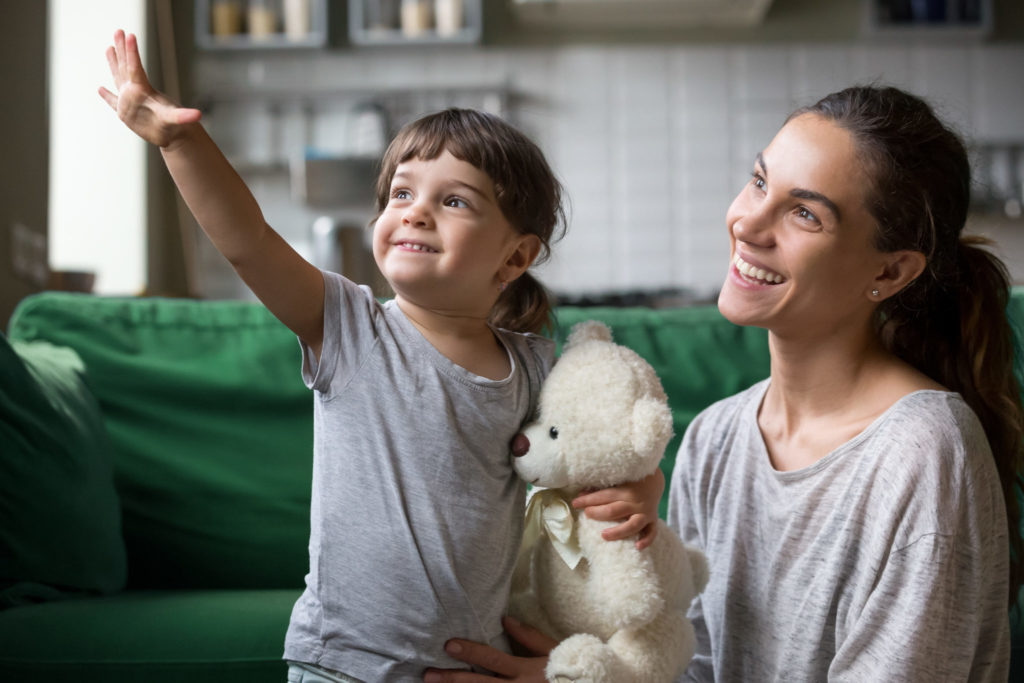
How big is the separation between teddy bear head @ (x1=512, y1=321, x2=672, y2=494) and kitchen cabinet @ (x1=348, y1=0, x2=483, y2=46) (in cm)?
353

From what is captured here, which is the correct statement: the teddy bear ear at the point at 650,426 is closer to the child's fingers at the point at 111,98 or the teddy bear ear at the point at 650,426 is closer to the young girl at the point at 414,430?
the young girl at the point at 414,430

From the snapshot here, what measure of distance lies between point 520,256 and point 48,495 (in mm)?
747

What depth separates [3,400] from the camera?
1234mm

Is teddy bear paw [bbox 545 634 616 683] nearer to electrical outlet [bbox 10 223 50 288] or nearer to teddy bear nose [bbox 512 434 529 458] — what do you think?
teddy bear nose [bbox 512 434 529 458]

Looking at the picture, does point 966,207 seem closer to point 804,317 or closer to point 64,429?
point 804,317

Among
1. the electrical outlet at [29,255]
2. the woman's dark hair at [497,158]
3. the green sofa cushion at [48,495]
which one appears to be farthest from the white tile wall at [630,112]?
the woman's dark hair at [497,158]

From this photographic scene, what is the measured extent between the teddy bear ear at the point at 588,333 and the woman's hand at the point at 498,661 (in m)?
0.33

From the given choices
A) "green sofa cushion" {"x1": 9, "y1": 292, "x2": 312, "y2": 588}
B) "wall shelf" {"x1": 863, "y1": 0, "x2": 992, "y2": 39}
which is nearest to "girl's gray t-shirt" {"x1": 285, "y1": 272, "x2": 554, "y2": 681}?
"green sofa cushion" {"x1": 9, "y1": 292, "x2": 312, "y2": 588}

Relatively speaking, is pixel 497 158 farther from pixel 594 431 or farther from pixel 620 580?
pixel 620 580

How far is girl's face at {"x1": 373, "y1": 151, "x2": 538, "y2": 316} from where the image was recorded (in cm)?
93

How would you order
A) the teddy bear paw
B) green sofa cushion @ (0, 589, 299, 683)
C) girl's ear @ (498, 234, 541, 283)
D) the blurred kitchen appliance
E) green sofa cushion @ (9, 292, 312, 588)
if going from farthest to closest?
the blurred kitchen appliance → green sofa cushion @ (9, 292, 312, 588) → green sofa cushion @ (0, 589, 299, 683) → girl's ear @ (498, 234, 541, 283) → the teddy bear paw

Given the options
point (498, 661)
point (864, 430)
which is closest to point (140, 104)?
point (498, 661)

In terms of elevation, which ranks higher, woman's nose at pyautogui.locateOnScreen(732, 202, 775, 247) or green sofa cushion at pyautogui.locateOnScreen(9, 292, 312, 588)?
woman's nose at pyautogui.locateOnScreen(732, 202, 775, 247)

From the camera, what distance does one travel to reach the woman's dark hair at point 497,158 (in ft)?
3.16
